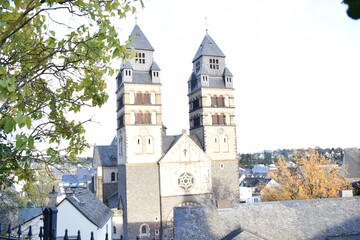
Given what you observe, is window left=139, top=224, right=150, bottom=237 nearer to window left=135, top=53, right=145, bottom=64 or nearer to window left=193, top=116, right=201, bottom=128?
window left=193, top=116, right=201, bottom=128

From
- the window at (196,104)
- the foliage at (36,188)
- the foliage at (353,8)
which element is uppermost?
the window at (196,104)

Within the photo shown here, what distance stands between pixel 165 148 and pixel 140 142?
3001mm

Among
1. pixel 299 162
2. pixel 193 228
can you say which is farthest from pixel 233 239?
pixel 299 162

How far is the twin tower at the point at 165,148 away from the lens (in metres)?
29.2

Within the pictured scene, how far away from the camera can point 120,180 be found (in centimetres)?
3175

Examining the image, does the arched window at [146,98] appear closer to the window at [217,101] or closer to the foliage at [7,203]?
the window at [217,101]

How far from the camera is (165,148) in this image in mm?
32031

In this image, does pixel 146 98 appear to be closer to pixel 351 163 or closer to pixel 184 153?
pixel 184 153

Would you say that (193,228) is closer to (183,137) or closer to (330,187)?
(183,137)

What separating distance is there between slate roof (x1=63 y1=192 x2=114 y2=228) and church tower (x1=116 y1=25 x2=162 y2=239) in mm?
5170

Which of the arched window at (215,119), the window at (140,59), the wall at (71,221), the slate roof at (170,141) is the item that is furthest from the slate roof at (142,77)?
the wall at (71,221)

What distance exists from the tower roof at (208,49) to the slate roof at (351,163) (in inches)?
Result: 1055

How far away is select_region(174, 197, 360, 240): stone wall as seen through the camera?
58.9 feet

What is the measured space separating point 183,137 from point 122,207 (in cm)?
902
